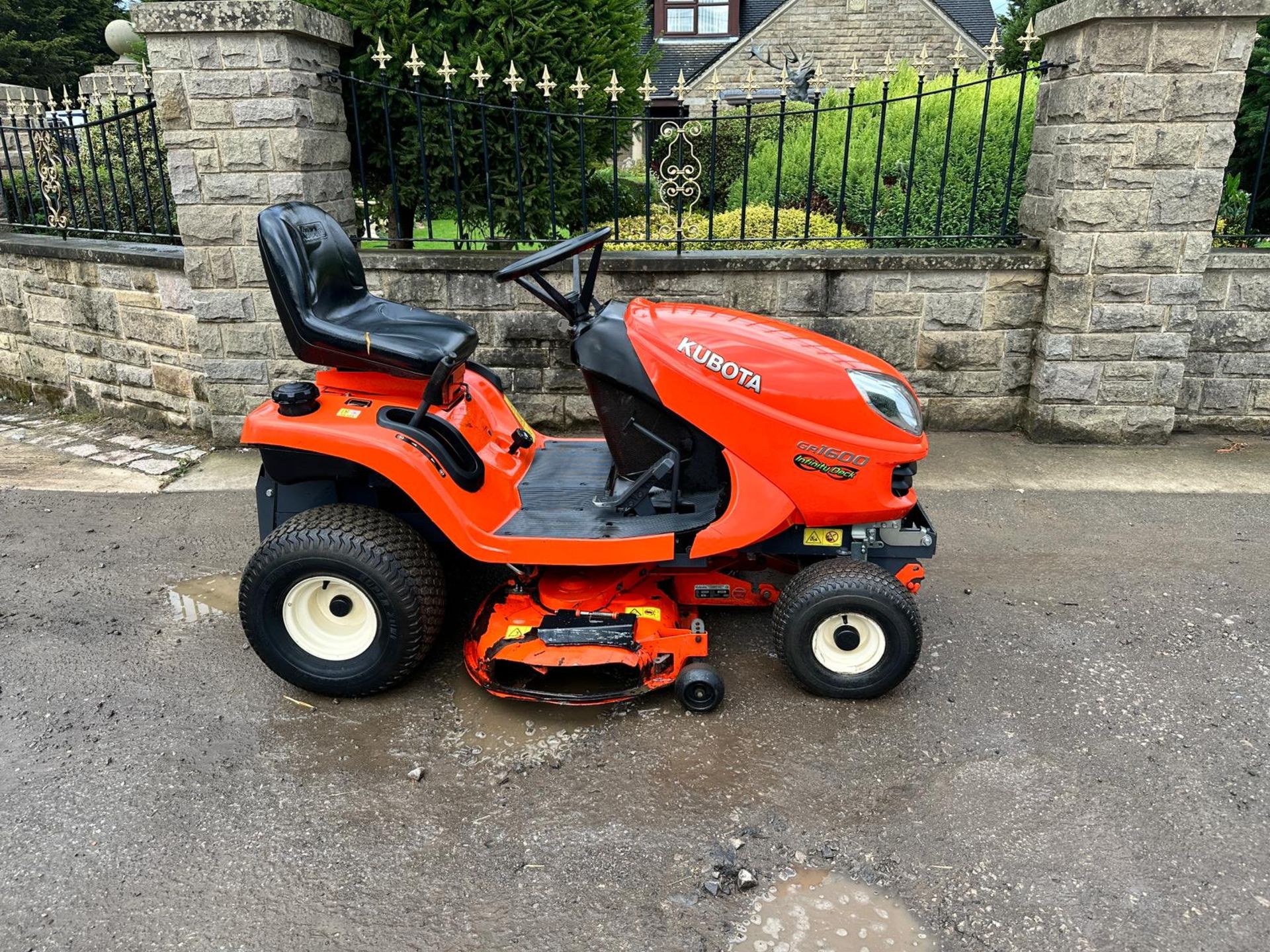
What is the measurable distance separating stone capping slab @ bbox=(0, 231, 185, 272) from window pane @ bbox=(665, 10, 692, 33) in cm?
1832

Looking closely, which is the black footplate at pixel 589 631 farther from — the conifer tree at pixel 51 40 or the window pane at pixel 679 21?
the conifer tree at pixel 51 40

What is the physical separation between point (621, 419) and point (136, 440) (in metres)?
4.17

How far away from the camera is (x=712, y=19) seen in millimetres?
21594

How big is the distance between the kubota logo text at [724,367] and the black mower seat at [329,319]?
33.1 inches

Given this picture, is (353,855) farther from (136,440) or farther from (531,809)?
(136,440)

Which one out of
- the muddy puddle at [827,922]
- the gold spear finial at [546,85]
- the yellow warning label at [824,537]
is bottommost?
the muddy puddle at [827,922]

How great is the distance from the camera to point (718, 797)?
8.94 ft

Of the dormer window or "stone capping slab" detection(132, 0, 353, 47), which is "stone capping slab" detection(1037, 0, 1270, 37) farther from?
the dormer window

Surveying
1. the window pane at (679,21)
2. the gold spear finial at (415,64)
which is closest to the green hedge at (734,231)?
the gold spear finial at (415,64)

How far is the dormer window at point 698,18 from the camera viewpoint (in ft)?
70.2

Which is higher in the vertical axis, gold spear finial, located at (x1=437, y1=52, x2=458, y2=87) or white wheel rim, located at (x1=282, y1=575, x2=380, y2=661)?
gold spear finial, located at (x1=437, y1=52, x2=458, y2=87)

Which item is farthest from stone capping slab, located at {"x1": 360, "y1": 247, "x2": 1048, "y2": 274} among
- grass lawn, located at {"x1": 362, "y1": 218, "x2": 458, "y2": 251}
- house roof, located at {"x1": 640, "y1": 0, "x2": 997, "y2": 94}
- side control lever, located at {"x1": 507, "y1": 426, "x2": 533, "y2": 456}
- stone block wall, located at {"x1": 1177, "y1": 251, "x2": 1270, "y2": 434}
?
house roof, located at {"x1": 640, "y1": 0, "x2": 997, "y2": 94}

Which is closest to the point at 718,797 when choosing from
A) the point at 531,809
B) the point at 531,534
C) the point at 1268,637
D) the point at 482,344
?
the point at 531,809

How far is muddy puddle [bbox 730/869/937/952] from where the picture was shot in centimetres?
221
